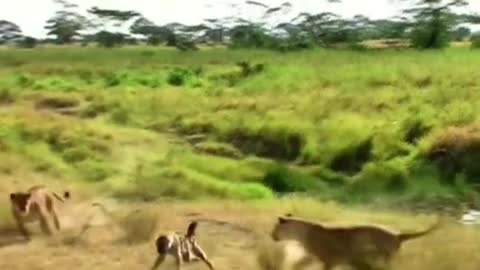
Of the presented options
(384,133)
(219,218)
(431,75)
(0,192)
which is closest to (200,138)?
(384,133)

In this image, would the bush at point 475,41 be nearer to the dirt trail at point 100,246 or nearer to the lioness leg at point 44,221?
the dirt trail at point 100,246

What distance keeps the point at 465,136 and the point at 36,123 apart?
17.8ft

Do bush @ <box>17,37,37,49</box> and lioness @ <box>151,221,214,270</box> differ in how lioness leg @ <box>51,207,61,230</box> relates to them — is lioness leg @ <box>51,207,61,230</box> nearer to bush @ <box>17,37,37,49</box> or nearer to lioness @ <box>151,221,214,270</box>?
lioness @ <box>151,221,214,270</box>

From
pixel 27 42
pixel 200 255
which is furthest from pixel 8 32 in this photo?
pixel 200 255

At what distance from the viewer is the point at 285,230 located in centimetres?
559


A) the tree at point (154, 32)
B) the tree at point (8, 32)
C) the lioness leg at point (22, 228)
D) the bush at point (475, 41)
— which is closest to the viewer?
the lioness leg at point (22, 228)

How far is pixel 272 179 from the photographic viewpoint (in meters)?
12.3

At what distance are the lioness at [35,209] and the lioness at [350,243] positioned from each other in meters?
2.40

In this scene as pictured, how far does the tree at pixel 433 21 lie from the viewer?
20.6 metres

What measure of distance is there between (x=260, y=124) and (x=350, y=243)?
353 inches

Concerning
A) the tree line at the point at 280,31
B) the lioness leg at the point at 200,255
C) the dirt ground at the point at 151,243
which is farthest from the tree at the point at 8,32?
the lioness leg at the point at 200,255

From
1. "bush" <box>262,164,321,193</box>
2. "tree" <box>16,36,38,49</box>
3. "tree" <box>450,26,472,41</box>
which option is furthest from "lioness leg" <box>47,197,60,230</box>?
"tree" <box>450,26,472,41</box>

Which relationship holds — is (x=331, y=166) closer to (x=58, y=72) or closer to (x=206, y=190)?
(x=206, y=190)

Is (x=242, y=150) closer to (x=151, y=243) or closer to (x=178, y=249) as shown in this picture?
(x=151, y=243)
